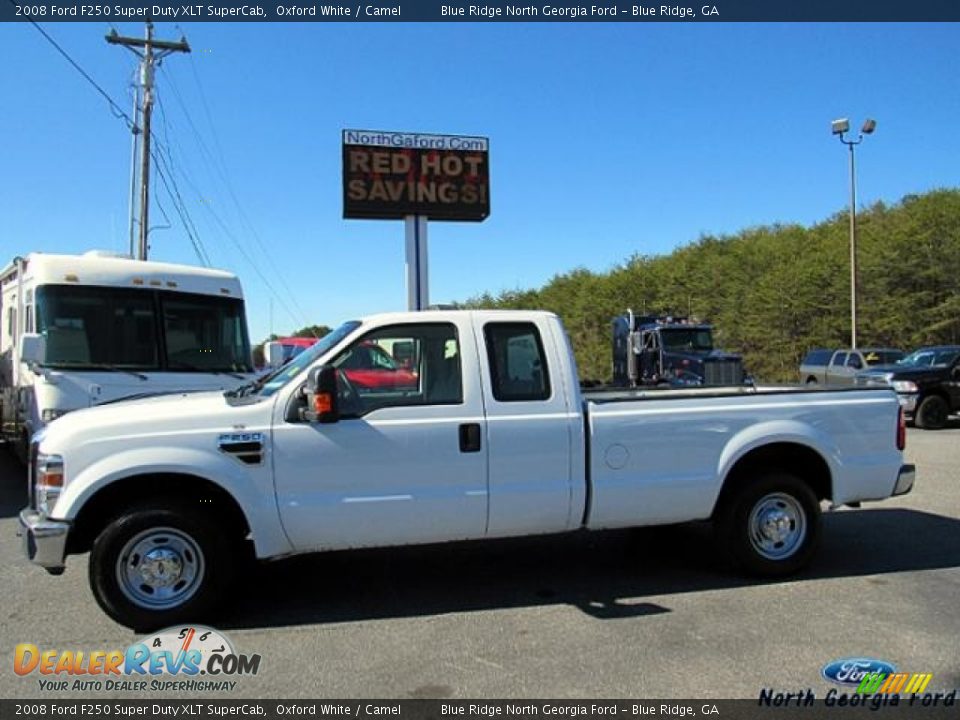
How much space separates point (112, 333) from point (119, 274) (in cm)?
69

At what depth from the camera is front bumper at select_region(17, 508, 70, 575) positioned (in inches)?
178

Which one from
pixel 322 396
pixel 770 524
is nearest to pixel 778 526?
pixel 770 524

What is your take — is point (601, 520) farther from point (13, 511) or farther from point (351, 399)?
point (13, 511)

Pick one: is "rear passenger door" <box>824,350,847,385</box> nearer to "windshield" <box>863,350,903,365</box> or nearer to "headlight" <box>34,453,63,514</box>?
"windshield" <box>863,350,903,365</box>

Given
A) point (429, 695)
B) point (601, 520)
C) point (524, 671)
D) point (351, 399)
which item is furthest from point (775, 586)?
point (351, 399)

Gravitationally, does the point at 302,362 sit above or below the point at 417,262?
below

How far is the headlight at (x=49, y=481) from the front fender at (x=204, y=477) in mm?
64

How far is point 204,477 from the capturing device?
466cm

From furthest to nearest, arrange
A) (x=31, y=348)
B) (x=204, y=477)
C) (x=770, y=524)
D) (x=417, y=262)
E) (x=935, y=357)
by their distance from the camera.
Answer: (x=417, y=262), (x=935, y=357), (x=31, y=348), (x=770, y=524), (x=204, y=477)

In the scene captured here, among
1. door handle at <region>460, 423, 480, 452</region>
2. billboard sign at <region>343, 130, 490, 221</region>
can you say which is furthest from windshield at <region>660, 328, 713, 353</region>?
door handle at <region>460, 423, 480, 452</region>

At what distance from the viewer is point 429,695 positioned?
3.87 metres

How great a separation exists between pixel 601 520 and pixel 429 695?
189cm

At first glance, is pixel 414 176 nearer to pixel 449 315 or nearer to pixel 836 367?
pixel 836 367

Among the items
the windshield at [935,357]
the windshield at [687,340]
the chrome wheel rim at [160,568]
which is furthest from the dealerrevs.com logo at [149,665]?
the windshield at [687,340]
